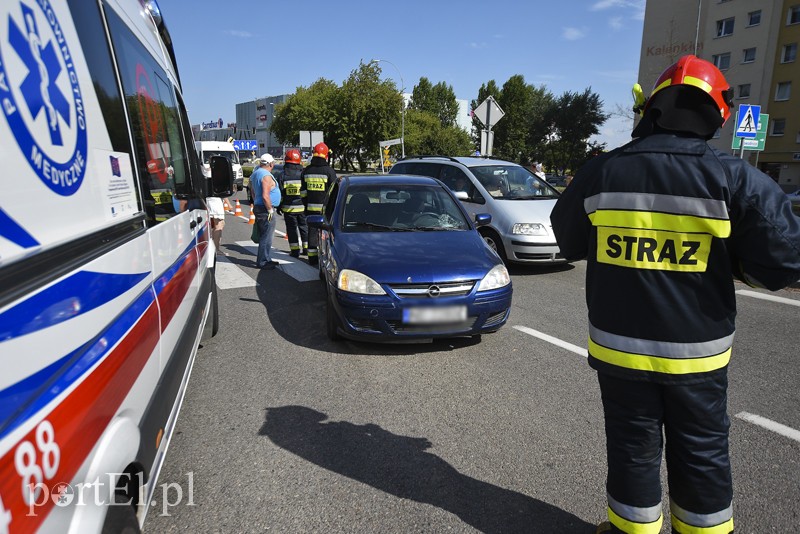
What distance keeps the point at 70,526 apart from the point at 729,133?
53290 mm

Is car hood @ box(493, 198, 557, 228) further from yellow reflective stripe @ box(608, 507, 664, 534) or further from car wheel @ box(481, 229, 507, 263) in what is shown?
yellow reflective stripe @ box(608, 507, 664, 534)

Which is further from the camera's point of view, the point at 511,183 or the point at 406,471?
the point at 511,183

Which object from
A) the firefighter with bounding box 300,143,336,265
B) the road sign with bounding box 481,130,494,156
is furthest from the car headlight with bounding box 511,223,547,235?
the road sign with bounding box 481,130,494,156

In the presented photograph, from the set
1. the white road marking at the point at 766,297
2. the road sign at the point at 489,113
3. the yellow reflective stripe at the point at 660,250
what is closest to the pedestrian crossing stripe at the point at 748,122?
the road sign at the point at 489,113

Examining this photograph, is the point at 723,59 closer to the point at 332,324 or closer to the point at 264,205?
the point at 264,205

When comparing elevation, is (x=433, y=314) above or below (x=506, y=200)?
below

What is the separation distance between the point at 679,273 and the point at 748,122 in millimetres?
11340

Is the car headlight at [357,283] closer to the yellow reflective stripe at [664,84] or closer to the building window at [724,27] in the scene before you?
the yellow reflective stripe at [664,84]

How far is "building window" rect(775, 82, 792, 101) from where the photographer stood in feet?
134

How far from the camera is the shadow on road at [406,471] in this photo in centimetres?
260

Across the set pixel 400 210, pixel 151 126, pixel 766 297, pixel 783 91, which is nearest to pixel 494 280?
pixel 400 210

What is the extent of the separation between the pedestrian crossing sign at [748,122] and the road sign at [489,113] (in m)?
5.01

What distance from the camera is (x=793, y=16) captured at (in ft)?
133

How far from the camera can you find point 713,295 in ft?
6.43
